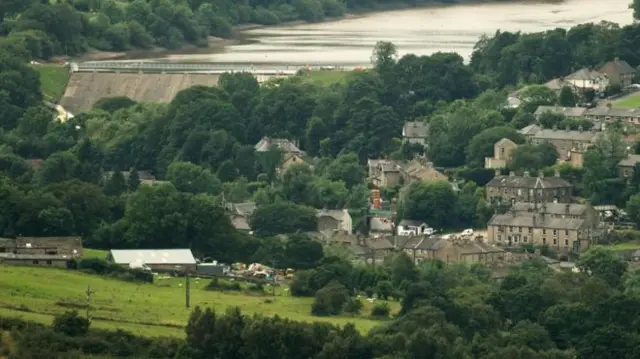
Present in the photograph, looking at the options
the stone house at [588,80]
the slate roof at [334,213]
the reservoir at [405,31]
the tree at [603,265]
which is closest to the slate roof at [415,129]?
the stone house at [588,80]

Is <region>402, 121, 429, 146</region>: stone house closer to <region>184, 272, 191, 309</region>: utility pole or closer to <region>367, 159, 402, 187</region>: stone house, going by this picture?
<region>367, 159, 402, 187</region>: stone house

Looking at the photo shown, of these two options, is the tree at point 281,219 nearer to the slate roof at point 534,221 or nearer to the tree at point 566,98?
the slate roof at point 534,221

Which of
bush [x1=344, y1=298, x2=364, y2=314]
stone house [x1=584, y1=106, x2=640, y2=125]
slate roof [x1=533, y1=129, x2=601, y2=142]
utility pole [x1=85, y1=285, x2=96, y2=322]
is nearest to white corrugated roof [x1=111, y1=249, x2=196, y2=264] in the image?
utility pole [x1=85, y1=285, x2=96, y2=322]

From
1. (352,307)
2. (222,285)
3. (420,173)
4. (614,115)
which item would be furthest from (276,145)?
(352,307)

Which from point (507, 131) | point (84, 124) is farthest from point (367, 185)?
point (84, 124)

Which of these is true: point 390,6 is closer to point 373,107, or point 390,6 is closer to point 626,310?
point 373,107

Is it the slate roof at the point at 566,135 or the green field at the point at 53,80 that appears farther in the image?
the green field at the point at 53,80
